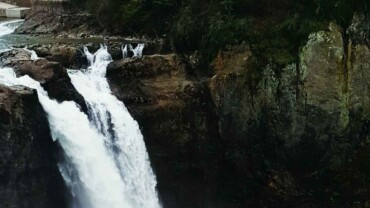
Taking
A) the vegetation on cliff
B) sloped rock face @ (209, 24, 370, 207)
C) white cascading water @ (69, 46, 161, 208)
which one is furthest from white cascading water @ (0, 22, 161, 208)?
the vegetation on cliff

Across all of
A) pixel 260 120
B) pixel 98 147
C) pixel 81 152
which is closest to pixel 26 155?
pixel 81 152

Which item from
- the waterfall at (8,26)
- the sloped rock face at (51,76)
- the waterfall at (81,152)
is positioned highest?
the waterfall at (8,26)

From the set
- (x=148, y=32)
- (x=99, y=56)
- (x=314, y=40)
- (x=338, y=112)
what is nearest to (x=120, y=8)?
(x=148, y=32)

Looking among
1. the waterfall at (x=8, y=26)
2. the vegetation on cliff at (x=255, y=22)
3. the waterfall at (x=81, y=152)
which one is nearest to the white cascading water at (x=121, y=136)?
the waterfall at (x=81, y=152)

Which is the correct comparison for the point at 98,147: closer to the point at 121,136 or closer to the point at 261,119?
the point at 121,136

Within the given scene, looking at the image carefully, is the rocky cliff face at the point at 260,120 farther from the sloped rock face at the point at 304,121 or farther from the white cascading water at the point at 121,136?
the white cascading water at the point at 121,136

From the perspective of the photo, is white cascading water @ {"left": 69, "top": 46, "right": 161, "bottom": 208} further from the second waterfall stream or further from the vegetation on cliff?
the vegetation on cliff

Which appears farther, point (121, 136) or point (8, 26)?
point (8, 26)
